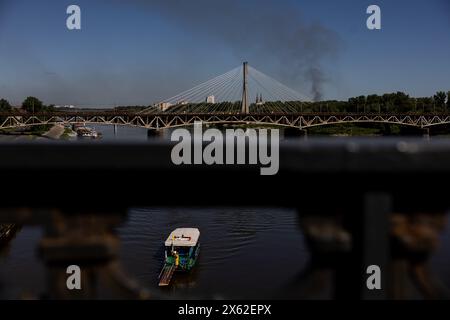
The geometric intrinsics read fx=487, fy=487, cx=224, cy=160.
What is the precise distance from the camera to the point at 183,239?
73.3 ft

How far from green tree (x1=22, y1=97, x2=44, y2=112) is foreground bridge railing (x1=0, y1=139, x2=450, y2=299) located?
239 ft

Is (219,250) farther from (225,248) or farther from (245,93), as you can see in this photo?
(245,93)

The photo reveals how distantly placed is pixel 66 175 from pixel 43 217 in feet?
0.43

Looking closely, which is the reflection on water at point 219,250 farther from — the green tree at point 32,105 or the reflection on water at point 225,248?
the green tree at point 32,105

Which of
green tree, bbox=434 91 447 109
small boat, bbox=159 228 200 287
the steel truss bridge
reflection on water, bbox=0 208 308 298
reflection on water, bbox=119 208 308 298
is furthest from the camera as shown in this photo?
green tree, bbox=434 91 447 109

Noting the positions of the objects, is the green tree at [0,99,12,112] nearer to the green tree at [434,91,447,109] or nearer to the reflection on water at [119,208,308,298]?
the reflection on water at [119,208,308,298]

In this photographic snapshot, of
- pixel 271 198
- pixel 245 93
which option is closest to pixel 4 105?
pixel 245 93

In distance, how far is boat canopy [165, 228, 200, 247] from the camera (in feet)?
71.1

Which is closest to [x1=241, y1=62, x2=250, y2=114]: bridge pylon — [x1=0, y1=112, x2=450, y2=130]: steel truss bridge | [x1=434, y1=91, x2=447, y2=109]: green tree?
[x1=0, y1=112, x2=450, y2=130]: steel truss bridge

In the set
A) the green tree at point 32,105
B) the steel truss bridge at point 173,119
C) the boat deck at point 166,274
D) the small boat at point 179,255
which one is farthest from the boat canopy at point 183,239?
the green tree at point 32,105

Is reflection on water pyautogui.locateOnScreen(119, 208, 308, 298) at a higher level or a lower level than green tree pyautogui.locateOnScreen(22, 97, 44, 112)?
lower

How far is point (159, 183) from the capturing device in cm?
129

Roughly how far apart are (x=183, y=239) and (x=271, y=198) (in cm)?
2141
